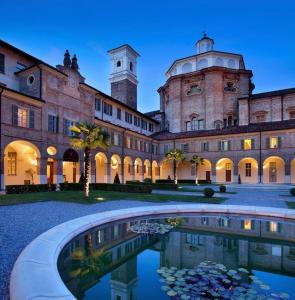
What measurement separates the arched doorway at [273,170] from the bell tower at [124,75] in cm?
2952

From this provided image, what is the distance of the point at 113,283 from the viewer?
17.6 ft

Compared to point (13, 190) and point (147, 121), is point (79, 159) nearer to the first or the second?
point (13, 190)

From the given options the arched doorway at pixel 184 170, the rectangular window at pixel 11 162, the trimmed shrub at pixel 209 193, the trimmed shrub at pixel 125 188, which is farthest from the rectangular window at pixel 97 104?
the trimmed shrub at pixel 209 193

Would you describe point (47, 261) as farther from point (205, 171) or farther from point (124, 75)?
point (124, 75)

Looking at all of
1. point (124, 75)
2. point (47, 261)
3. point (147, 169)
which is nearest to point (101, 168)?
point (147, 169)

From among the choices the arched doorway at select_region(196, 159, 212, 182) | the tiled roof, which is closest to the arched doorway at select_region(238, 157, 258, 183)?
the tiled roof

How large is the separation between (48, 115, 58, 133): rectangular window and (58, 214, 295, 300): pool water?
17.3m

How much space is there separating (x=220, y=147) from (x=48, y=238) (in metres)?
36.8

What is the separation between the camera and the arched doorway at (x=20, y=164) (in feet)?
79.7

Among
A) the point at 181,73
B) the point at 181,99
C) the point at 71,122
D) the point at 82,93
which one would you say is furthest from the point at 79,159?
the point at 181,73

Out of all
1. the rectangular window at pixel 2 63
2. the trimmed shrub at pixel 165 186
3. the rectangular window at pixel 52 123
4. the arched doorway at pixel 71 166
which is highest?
the rectangular window at pixel 2 63

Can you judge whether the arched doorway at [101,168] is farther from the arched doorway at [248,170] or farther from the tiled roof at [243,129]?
the arched doorway at [248,170]

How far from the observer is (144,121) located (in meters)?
46.8

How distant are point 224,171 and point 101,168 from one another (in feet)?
71.5
